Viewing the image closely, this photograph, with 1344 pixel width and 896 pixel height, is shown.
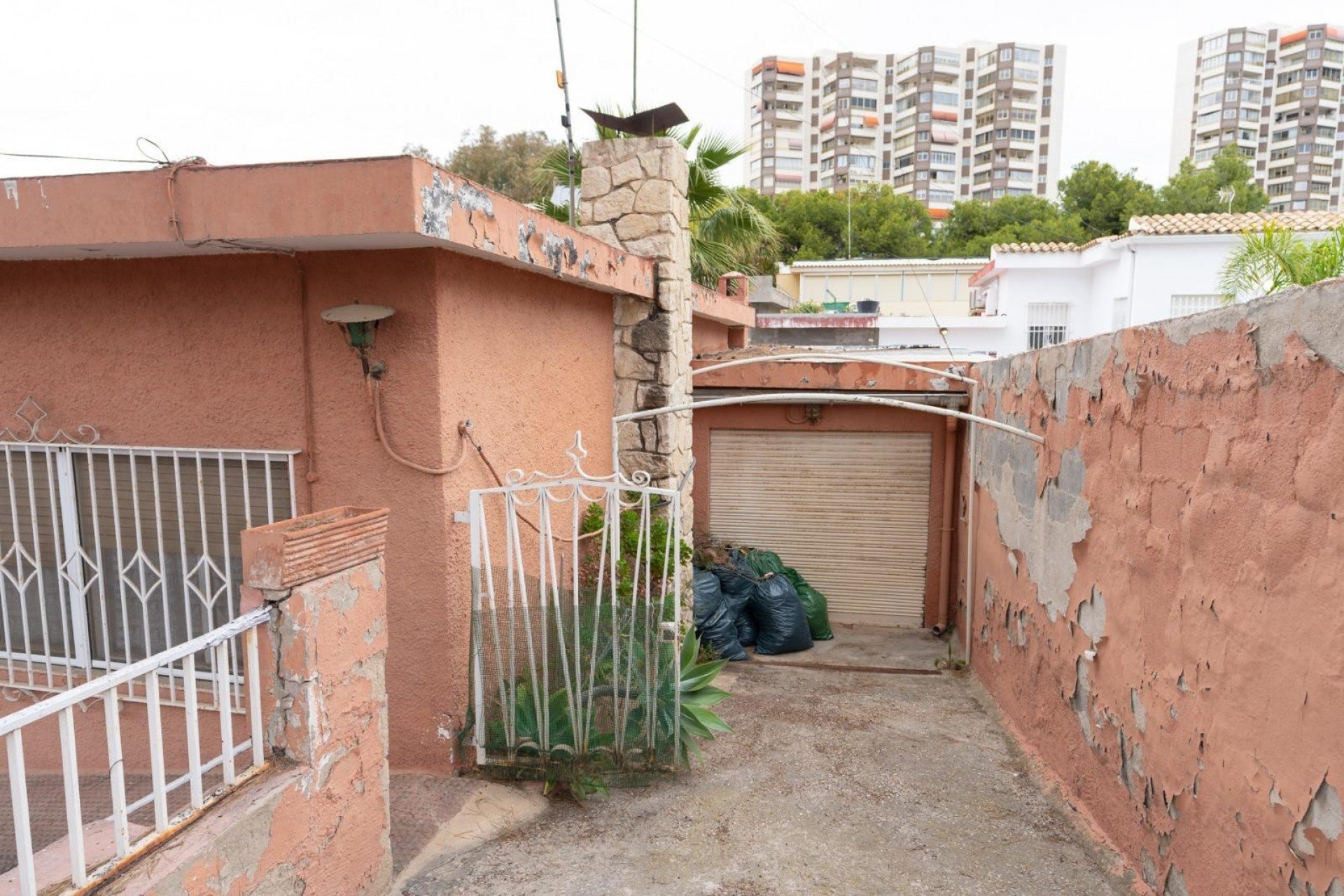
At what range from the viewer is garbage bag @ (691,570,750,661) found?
7543mm

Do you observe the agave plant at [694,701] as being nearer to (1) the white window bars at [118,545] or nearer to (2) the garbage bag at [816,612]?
(1) the white window bars at [118,545]

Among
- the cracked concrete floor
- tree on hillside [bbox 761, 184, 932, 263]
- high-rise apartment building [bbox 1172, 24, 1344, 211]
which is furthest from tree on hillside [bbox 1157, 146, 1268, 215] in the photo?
high-rise apartment building [bbox 1172, 24, 1344, 211]

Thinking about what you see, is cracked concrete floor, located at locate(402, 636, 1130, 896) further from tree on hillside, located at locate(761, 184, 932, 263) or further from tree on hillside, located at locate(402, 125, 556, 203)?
tree on hillside, located at locate(761, 184, 932, 263)

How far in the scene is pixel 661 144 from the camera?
20.4ft

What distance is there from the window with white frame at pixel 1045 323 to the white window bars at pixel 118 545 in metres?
23.4

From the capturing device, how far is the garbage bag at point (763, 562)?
347 inches

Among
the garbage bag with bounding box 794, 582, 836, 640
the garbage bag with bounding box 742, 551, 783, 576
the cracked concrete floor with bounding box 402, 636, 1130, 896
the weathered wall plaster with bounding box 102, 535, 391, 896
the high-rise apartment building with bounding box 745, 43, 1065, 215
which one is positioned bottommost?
the garbage bag with bounding box 794, 582, 836, 640

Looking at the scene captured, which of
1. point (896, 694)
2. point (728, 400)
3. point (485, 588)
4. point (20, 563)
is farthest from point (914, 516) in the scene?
point (20, 563)

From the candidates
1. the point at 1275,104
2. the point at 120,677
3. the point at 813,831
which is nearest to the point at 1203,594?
the point at 813,831

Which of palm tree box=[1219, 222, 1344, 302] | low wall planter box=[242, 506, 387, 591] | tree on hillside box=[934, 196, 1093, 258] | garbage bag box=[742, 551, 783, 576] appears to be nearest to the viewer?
low wall planter box=[242, 506, 387, 591]

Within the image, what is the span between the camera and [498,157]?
28.0 metres

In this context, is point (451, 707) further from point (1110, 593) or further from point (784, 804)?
point (1110, 593)

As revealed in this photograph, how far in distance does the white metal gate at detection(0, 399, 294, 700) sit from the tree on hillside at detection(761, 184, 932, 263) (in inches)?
1484

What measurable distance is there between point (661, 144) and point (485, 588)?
3.51 meters
